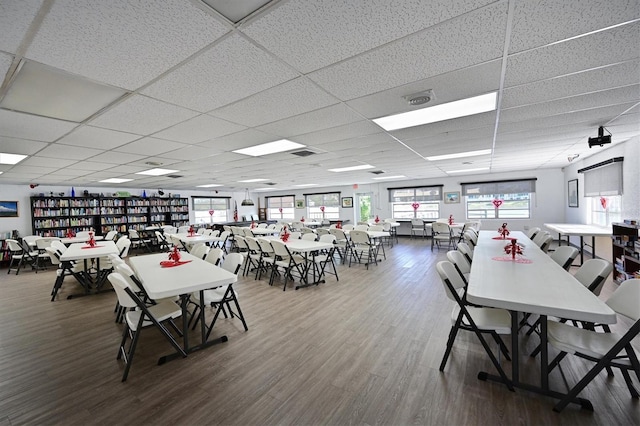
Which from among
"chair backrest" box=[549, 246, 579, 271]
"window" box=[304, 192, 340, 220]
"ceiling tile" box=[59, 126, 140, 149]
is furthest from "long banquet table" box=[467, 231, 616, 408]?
"window" box=[304, 192, 340, 220]

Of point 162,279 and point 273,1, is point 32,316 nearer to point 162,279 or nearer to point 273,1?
point 162,279

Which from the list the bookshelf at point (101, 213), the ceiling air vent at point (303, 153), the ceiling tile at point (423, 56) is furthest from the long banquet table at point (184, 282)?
the bookshelf at point (101, 213)

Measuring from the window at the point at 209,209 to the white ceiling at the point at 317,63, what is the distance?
8848 millimetres

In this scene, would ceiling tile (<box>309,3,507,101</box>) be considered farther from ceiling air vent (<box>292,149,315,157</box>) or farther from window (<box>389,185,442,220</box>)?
window (<box>389,185,442,220</box>)

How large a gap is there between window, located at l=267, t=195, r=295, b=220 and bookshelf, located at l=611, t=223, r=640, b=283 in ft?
39.0

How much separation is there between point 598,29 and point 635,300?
5.44 ft

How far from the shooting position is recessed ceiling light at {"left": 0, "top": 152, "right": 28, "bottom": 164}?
398 centimetres

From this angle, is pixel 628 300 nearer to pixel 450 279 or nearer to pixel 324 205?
pixel 450 279

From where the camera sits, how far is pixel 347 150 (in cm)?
451

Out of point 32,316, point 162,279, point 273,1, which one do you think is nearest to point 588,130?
point 273,1

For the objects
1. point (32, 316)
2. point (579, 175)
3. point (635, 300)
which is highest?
point (579, 175)

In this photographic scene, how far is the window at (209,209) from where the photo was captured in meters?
12.2

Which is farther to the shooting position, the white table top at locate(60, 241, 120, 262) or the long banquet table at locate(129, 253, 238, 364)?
the white table top at locate(60, 241, 120, 262)

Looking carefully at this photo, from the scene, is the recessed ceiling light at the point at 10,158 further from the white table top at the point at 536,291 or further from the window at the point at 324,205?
the window at the point at 324,205
